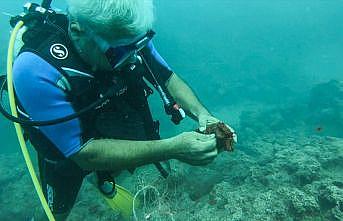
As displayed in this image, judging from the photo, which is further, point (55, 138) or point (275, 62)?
point (275, 62)

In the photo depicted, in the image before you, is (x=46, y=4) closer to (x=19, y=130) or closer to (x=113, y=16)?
(x=19, y=130)

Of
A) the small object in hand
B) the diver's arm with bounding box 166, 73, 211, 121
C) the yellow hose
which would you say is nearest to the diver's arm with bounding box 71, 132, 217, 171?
the small object in hand

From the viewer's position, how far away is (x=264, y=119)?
1366cm

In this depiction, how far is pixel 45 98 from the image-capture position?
74.0 inches

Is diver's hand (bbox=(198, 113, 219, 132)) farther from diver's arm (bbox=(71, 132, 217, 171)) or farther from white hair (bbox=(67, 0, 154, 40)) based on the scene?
white hair (bbox=(67, 0, 154, 40))

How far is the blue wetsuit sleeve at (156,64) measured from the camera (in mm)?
3123

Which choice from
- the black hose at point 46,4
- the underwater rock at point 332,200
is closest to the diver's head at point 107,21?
the black hose at point 46,4

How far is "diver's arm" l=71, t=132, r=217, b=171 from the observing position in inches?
80.9

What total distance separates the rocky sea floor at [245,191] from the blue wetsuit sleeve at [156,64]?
1395 millimetres

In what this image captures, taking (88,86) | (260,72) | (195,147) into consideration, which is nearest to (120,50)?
(88,86)

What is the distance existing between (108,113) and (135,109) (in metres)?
0.34

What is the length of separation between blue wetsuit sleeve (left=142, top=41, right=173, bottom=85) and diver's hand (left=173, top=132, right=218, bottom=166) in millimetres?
1084

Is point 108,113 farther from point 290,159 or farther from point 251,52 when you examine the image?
point 251,52

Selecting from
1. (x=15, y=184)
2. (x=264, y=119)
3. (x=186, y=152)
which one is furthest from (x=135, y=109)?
(x=264, y=119)
